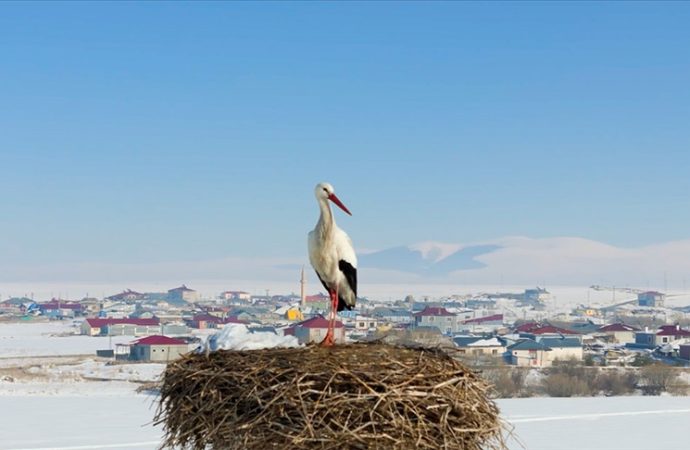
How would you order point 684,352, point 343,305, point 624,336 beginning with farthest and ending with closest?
1. point 624,336
2. point 684,352
3. point 343,305

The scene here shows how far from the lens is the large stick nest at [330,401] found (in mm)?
4270

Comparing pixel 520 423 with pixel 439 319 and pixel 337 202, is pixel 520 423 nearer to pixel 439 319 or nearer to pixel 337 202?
pixel 337 202

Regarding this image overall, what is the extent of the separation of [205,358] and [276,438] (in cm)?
67

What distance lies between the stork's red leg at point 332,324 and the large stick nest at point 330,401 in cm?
16

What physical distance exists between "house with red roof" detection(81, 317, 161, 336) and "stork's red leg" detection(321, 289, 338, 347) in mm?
67945

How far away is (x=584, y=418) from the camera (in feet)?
51.9

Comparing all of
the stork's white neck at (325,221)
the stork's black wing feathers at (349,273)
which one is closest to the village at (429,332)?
the stork's black wing feathers at (349,273)

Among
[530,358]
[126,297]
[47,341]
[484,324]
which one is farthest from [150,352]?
[126,297]

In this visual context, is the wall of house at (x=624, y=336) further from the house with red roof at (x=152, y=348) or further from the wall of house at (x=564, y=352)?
the house with red roof at (x=152, y=348)

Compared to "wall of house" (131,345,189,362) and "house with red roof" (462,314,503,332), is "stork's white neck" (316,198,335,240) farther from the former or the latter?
"house with red roof" (462,314,503,332)

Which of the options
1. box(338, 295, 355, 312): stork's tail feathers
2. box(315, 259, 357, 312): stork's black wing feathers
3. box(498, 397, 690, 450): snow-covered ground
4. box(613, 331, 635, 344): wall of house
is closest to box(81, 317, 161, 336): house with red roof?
box(613, 331, 635, 344): wall of house

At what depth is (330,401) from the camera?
428 cm

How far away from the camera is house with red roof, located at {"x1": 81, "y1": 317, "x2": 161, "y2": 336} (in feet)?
236

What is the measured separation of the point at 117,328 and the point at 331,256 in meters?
69.4
